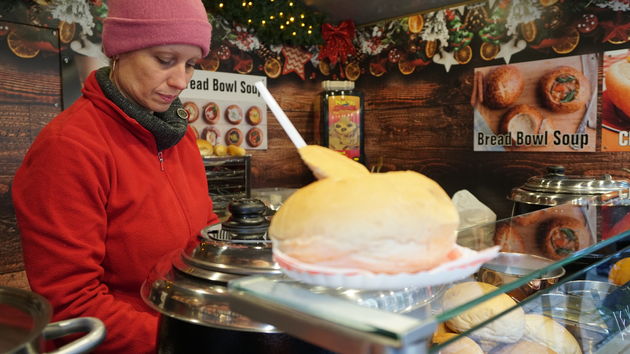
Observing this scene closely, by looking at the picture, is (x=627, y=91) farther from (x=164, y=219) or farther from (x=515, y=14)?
(x=164, y=219)

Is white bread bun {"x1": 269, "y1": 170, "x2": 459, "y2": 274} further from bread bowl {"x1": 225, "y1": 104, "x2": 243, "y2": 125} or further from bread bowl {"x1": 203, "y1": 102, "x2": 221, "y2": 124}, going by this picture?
bread bowl {"x1": 225, "y1": 104, "x2": 243, "y2": 125}

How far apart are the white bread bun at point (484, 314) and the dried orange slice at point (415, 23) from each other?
4.29m

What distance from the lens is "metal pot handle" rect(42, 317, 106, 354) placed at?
0.61 metres

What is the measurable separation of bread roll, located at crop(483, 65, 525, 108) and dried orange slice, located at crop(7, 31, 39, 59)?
380 cm

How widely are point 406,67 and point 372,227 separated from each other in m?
4.76

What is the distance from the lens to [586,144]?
3832 millimetres

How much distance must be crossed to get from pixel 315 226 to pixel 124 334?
2.58 ft

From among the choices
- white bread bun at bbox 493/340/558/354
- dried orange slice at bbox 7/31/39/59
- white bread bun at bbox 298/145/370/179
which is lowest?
white bread bun at bbox 493/340/558/354

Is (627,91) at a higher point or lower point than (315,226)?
higher

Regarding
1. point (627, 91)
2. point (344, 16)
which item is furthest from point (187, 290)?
point (344, 16)

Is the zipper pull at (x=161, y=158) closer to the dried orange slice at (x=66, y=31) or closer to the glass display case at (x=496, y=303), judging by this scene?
the glass display case at (x=496, y=303)

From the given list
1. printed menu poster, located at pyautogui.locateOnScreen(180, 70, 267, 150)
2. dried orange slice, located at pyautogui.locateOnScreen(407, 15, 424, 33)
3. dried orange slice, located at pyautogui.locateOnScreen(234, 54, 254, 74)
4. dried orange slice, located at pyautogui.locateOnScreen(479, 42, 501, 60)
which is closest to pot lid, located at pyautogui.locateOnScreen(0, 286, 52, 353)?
printed menu poster, located at pyautogui.locateOnScreen(180, 70, 267, 150)

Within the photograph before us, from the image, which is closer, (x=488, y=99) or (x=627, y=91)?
(x=627, y=91)

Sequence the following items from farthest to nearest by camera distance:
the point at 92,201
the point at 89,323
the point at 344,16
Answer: the point at 344,16 < the point at 92,201 < the point at 89,323
